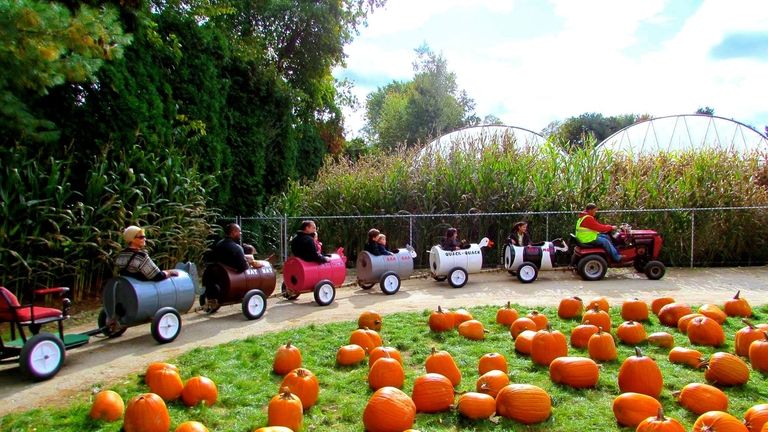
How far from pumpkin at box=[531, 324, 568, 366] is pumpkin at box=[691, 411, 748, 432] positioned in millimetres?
1665

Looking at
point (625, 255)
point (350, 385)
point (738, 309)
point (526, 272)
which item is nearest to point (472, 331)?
point (350, 385)

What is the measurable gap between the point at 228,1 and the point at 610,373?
14885 millimetres

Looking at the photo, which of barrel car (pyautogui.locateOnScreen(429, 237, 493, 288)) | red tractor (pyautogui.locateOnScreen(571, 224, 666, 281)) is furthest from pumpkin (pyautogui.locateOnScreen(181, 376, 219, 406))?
red tractor (pyautogui.locateOnScreen(571, 224, 666, 281))

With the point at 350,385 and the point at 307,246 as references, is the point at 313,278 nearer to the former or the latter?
the point at 307,246

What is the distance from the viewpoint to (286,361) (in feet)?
15.9

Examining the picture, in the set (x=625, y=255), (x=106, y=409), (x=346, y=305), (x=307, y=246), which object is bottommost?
(x=346, y=305)

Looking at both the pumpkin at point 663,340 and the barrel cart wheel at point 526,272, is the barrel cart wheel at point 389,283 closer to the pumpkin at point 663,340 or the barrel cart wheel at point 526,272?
the barrel cart wheel at point 526,272

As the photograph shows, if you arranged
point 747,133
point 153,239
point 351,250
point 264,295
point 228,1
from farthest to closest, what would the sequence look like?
point 747,133 < point 228,1 < point 351,250 < point 153,239 < point 264,295

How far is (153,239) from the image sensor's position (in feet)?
30.9

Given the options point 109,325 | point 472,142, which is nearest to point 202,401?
point 109,325

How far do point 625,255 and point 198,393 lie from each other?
29.6 ft

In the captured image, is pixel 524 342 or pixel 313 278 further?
pixel 313 278

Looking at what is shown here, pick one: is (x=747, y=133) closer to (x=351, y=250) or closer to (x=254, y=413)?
(x=351, y=250)

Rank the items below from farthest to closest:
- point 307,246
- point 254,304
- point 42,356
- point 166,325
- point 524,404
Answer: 1. point 307,246
2. point 254,304
3. point 166,325
4. point 42,356
5. point 524,404
